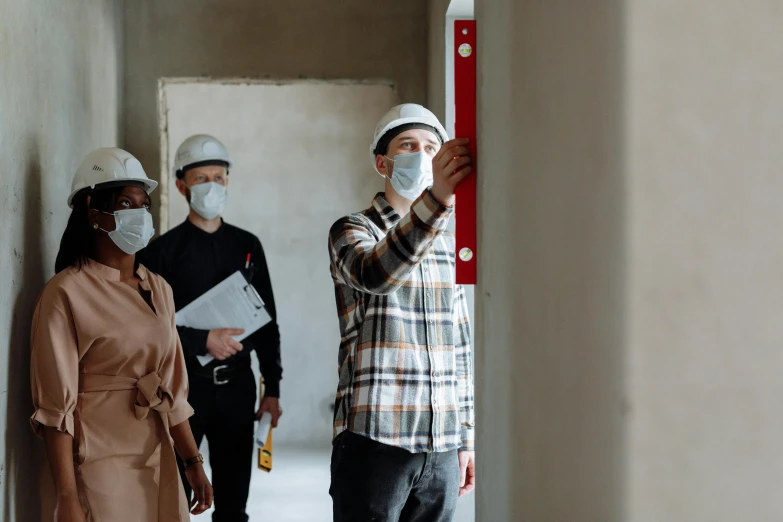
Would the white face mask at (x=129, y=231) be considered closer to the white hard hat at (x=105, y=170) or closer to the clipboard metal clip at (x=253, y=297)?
the white hard hat at (x=105, y=170)

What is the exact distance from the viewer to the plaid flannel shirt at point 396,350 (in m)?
1.67

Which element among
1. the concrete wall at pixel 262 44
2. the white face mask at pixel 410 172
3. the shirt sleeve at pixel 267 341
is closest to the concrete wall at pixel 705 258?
the white face mask at pixel 410 172

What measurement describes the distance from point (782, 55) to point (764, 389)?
0.29 meters

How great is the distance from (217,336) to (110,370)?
0.76 meters

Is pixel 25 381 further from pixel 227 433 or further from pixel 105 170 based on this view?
pixel 227 433

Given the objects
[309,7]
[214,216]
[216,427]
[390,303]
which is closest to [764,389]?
[390,303]

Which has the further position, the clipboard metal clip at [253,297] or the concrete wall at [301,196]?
the concrete wall at [301,196]

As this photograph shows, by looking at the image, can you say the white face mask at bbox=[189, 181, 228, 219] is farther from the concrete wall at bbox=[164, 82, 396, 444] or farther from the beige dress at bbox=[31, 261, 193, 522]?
the concrete wall at bbox=[164, 82, 396, 444]

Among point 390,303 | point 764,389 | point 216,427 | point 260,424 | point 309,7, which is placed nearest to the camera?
point 764,389

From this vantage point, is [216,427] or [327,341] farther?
[327,341]

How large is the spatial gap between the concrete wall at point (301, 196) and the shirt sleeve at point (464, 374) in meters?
2.94

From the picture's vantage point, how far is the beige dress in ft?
6.22

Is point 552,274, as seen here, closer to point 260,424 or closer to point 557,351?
point 557,351

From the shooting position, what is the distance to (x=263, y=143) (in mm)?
4879
